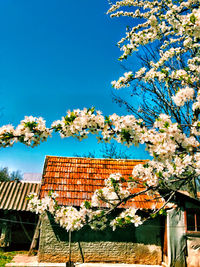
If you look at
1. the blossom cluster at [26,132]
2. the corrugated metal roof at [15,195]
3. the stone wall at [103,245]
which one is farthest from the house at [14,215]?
the blossom cluster at [26,132]

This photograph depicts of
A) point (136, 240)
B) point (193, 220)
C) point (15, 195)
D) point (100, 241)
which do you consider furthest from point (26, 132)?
point (15, 195)

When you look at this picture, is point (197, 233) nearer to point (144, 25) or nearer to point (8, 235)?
point (144, 25)

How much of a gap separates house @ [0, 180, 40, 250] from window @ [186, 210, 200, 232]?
6.87 meters

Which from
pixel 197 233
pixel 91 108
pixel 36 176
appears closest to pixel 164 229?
pixel 197 233

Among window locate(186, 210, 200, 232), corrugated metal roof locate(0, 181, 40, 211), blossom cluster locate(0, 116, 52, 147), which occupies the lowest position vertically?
window locate(186, 210, 200, 232)

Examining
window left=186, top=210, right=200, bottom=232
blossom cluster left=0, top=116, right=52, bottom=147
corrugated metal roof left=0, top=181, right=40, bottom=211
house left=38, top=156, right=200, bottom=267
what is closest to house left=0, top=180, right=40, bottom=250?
corrugated metal roof left=0, top=181, right=40, bottom=211

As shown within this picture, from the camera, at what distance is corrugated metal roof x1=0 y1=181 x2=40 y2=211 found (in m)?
10.7

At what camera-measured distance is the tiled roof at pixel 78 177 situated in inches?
376

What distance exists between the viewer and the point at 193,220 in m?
9.02

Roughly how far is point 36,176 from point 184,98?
150ft

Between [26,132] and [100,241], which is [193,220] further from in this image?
[26,132]

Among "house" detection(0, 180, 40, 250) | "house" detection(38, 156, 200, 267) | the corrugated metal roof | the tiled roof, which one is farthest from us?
the corrugated metal roof

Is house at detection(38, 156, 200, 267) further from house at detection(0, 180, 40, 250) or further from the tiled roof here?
house at detection(0, 180, 40, 250)

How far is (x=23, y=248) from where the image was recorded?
37.6ft
